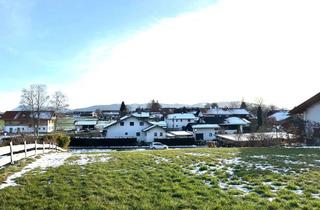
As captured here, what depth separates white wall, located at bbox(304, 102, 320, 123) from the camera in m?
23.6

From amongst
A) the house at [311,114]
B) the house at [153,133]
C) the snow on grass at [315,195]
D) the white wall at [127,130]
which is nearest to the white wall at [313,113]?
the house at [311,114]

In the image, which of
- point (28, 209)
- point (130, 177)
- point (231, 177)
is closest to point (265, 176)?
point (231, 177)

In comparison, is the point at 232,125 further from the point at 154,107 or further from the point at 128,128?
the point at 154,107

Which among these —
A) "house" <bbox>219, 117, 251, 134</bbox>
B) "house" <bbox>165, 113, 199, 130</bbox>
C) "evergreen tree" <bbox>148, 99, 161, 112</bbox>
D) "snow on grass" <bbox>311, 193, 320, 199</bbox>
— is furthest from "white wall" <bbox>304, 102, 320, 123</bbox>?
"evergreen tree" <bbox>148, 99, 161, 112</bbox>

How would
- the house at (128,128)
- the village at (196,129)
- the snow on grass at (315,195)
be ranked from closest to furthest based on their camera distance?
the snow on grass at (315,195)
the village at (196,129)
the house at (128,128)

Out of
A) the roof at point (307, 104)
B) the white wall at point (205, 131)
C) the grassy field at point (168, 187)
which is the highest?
the roof at point (307, 104)

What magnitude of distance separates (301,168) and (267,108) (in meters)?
108

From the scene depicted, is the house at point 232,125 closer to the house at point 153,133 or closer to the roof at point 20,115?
the house at point 153,133

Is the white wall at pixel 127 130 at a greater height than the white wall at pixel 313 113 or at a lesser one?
lesser

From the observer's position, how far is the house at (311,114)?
23.2 metres

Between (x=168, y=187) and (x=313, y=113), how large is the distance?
2060cm

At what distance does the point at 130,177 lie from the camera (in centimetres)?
865

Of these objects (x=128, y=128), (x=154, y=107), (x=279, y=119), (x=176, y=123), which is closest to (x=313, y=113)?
(x=128, y=128)

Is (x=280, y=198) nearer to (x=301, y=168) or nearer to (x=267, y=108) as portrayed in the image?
(x=301, y=168)
